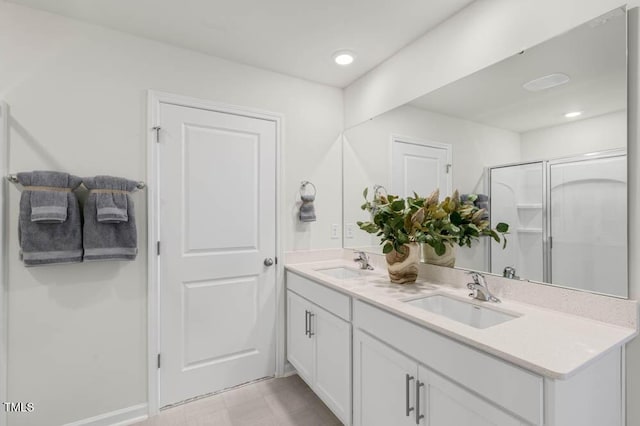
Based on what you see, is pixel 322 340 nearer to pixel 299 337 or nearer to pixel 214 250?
pixel 299 337

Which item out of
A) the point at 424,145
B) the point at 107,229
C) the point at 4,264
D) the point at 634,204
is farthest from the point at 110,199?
the point at 634,204

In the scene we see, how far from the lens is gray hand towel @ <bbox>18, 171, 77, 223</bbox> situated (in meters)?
1.56

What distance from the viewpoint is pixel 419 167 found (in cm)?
201

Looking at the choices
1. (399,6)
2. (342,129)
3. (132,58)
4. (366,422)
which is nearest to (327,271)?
(366,422)

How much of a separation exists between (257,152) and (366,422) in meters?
1.86

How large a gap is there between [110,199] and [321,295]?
1.36m

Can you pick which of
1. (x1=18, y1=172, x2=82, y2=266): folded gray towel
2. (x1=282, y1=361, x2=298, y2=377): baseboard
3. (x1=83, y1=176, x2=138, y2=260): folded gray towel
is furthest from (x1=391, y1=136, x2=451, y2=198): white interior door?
(x1=18, y1=172, x2=82, y2=266): folded gray towel

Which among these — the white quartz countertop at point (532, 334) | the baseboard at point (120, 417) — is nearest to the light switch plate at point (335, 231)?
the white quartz countertop at point (532, 334)

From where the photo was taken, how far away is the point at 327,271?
7.61 ft

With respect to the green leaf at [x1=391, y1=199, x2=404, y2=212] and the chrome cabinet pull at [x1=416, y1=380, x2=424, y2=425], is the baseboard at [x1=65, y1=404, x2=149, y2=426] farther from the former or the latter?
the green leaf at [x1=391, y1=199, x2=404, y2=212]

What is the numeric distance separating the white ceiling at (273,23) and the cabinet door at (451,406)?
1.84 meters

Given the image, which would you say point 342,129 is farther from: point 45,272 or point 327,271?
point 45,272

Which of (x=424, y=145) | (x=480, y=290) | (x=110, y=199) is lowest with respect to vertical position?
(x=480, y=290)

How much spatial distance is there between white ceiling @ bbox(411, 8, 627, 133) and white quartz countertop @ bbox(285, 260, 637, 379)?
840mm
